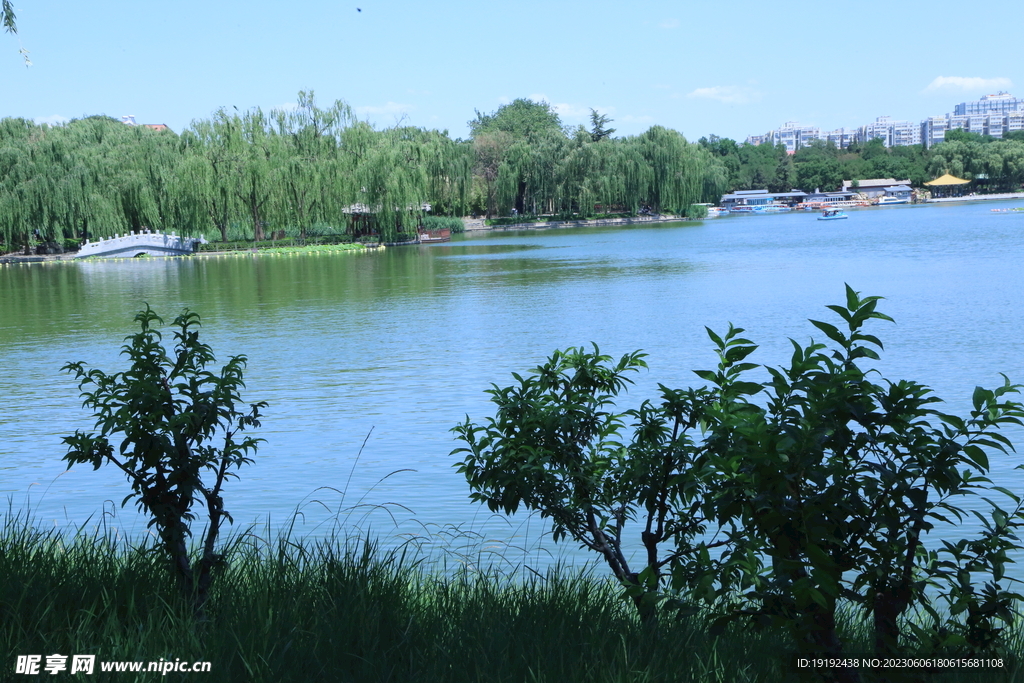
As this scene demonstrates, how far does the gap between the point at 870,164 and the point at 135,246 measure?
393 ft

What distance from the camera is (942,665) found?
103 inches

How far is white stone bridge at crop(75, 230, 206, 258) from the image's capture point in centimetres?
4588

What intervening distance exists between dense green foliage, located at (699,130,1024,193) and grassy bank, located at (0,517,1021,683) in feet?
418

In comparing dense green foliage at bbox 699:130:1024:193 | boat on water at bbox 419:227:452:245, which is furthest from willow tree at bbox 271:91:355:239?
dense green foliage at bbox 699:130:1024:193

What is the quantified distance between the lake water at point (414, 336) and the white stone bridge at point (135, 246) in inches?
162

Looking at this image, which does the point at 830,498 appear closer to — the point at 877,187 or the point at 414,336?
the point at 414,336

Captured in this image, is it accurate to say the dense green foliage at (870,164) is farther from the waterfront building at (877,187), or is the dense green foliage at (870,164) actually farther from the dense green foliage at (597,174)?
the dense green foliage at (597,174)

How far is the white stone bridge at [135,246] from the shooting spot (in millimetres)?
45875

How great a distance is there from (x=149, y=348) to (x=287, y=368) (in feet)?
35.1

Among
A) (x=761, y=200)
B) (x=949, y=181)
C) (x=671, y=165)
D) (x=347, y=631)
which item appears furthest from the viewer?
(x=761, y=200)

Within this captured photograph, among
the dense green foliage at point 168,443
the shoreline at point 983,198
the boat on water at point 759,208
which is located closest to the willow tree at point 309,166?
the dense green foliage at point 168,443

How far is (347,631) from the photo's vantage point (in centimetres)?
305

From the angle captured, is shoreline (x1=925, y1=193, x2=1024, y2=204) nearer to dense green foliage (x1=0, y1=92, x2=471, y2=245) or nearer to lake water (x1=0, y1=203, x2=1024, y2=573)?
lake water (x1=0, y1=203, x2=1024, y2=573)

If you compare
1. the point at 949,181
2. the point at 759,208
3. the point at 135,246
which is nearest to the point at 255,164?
the point at 135,246
